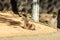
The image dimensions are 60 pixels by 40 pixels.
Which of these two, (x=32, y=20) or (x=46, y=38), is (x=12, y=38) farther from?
(x=32, y=20)

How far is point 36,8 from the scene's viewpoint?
19.7 metres

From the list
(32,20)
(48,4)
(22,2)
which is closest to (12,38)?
(32,20)

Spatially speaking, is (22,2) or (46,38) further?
(22,2)

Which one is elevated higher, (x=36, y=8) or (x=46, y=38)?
(x=36, y=8)

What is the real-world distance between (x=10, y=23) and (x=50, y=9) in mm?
17343

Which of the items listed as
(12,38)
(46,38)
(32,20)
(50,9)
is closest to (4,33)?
(12,38)

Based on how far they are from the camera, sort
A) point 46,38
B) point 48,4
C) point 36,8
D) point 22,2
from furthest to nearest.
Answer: point 48,4 → point 22,2 → point 36,8 → point 46,38

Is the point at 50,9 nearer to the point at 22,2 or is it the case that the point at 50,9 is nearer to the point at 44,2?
the point at 44,2

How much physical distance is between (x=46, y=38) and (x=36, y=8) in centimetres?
618

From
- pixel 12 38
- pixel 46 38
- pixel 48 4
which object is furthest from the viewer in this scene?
pixel 48 4

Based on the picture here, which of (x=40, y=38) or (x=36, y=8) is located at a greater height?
(x=36, y=8)

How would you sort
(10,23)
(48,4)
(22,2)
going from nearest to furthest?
(10,23), (22,2), (48,4)

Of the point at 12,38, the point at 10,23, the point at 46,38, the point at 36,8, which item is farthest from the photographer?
the point at 36,8

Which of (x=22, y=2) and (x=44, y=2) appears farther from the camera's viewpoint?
(x=44, y=2)
